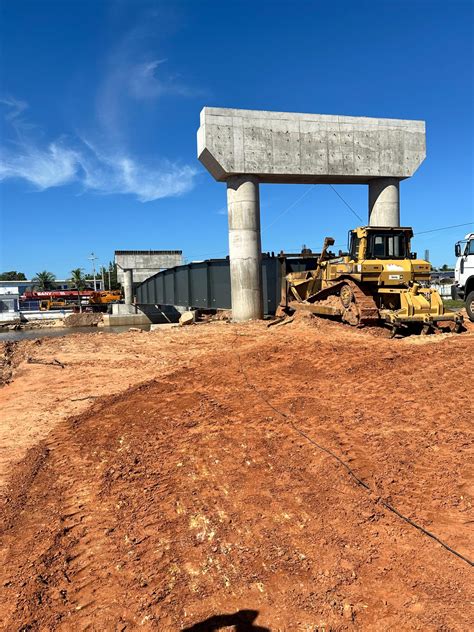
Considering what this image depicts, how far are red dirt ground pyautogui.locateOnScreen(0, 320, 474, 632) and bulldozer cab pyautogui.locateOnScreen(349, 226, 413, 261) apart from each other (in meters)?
6.18

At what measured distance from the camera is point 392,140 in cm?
1956

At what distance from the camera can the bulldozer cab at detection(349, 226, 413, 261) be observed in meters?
12.4

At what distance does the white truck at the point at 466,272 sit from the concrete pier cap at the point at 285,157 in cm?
681

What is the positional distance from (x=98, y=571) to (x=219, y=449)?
2011 mm

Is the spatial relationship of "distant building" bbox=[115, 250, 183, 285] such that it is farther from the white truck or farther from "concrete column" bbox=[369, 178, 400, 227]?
the white truck

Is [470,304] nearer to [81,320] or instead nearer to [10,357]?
[10,357]

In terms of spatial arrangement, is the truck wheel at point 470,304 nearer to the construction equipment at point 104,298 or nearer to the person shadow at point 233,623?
the person shadow at point 233,623

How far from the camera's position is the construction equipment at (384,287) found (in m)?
11.2

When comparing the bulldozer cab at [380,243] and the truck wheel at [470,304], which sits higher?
the bulldozer cab at [380,243]

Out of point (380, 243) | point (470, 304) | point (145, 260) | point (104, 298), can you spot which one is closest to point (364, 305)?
point (380, 243)

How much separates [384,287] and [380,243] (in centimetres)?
132

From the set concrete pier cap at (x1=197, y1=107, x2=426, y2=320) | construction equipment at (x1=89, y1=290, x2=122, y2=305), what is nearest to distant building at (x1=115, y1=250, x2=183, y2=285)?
construction equipment at (x1=89, y1=290, x2=122, y2=305)

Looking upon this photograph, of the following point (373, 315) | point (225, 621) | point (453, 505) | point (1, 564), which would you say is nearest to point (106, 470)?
point (1, 564)

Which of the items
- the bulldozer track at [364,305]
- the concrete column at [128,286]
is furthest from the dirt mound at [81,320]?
the bulldozer track at [364,305]
